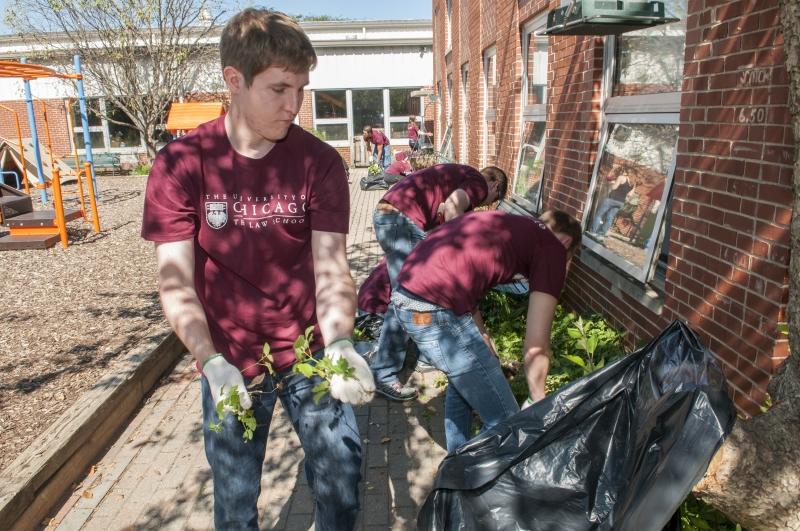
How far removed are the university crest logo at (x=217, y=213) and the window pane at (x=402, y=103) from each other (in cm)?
2324

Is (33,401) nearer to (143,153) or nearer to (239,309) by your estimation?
(239,309)

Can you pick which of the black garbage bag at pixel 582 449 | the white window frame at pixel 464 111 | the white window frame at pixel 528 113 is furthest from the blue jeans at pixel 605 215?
the white window frame at pixel 464 111

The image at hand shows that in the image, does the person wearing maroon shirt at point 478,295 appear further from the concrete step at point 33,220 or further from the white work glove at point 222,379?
the concrete step at point 33,220

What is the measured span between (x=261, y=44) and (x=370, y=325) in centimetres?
388

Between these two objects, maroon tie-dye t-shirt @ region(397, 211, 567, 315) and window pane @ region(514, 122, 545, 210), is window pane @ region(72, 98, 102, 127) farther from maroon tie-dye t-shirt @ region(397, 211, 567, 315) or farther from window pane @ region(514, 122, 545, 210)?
maroon tie-dye t-shirt @ region(397, 211, 567, 315)

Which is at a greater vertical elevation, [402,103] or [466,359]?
[402,103]

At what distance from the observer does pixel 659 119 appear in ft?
13.5

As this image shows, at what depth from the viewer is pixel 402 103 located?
24.8 m

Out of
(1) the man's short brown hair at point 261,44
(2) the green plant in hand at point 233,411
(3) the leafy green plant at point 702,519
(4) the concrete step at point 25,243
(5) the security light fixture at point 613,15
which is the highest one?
(5) the security light fixture at point 613,15

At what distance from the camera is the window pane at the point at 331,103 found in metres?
24.6

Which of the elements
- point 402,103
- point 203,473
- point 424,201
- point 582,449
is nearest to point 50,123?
point 402,103

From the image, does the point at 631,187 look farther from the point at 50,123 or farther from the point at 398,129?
the point at 50,123

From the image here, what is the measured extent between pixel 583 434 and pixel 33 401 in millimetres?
3991

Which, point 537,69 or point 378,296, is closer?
point 378,296
